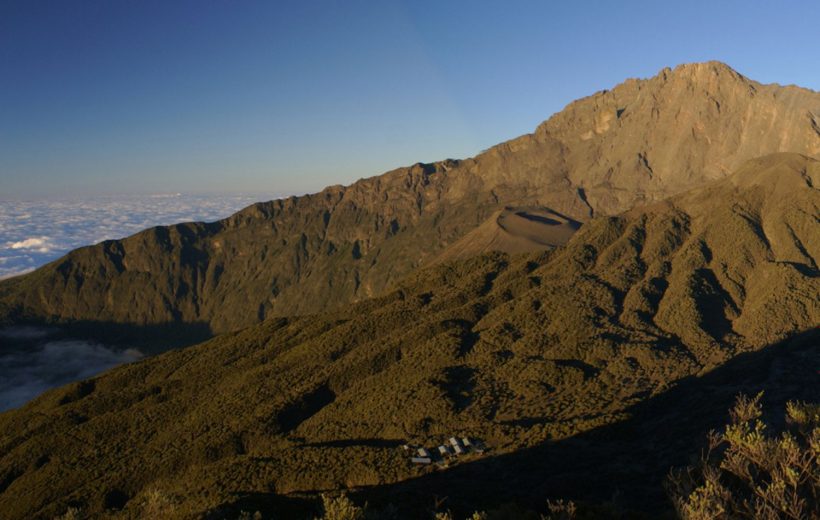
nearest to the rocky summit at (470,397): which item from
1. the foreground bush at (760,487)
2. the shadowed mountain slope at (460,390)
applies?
the shadowed mountain slope at (460,390)

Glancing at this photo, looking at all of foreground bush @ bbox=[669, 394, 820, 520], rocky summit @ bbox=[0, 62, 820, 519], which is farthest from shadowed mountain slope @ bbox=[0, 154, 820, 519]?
foreground bush @ bbox=[669, 394, 820, 520]

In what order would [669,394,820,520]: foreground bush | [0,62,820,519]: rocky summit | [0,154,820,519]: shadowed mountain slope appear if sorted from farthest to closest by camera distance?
1. [0,154,820,519]: shadowed mountain slope
2. [0,62,820,519]: rocky summit
3. [669,394,820,520]: foreground bush

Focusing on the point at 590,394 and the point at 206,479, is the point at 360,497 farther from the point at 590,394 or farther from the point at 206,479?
the point at 590,394

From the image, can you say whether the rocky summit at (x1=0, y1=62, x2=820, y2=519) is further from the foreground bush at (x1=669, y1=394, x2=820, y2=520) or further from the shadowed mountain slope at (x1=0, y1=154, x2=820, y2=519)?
the foreground bush at (x1=669, y1=394, x2=820, y2=520)

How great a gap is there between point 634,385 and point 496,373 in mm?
32355

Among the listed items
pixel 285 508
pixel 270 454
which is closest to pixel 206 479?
pixel 270 454

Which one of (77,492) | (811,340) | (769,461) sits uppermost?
(769,461)

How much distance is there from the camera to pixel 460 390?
136625mm

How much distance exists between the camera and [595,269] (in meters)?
197

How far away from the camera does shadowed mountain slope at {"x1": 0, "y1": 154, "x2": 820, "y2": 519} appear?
317ft

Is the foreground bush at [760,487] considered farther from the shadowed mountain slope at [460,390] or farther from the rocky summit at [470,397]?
the shadowed mountain slope at [460,390]

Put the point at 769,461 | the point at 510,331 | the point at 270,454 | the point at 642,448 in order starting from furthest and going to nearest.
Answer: the point at 510,331
the point at 270,454
the point at 642,448
the point at 769,461

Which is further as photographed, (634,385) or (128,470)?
(634,385)

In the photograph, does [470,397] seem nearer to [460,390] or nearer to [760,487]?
[460,390]
